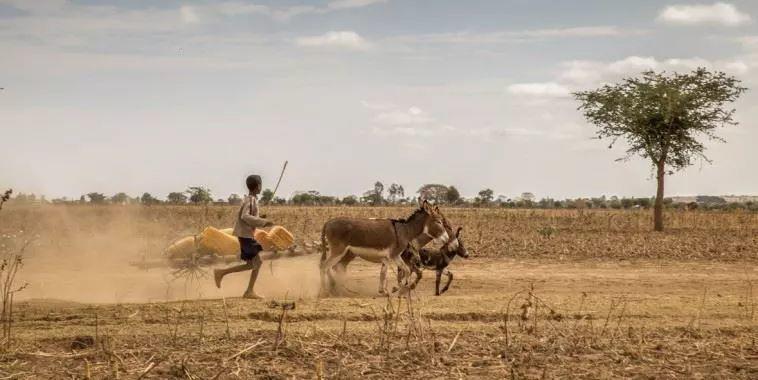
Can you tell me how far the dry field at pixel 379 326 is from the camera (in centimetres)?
937

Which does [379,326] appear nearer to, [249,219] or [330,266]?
[249,219]

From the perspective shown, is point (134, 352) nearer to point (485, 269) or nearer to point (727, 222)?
point (485, 269)

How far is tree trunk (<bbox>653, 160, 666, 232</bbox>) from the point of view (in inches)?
1534

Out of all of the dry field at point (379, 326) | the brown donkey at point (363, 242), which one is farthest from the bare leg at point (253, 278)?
the brown donkey at point (363, 242)

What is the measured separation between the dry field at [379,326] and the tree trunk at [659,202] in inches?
632

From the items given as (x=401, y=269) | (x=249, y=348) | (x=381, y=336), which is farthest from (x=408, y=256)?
(x=249, y=348)

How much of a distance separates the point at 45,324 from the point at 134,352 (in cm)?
289

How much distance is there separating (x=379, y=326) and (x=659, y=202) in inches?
1266

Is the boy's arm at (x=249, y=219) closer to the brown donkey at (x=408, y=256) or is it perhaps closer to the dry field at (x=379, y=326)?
the dry field at (x=379, y=326)

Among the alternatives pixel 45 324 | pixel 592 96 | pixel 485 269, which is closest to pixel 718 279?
pixel 485 269

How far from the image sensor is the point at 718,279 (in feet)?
66.7

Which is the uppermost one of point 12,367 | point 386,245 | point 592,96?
point 592,96

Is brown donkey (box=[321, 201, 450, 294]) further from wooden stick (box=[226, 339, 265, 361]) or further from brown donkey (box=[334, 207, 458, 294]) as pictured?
wooden stick (box=[226, 339, 265, 361])

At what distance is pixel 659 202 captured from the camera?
39875mm
